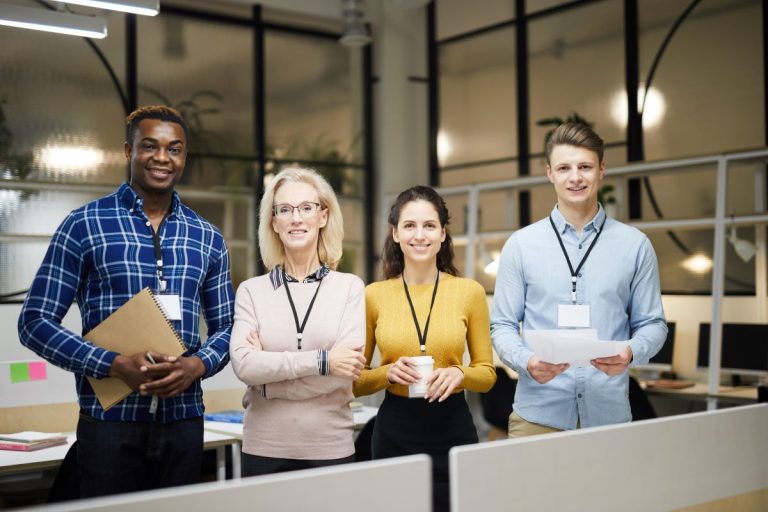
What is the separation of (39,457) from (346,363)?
5.70 ft

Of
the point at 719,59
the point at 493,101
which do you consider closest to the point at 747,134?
the point at 719,59

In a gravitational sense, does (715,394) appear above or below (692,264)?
below

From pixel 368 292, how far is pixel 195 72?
219 inches

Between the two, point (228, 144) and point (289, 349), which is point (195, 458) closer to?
point (289, 349)

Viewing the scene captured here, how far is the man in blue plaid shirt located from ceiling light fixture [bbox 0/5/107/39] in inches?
113

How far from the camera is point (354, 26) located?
7.36 m

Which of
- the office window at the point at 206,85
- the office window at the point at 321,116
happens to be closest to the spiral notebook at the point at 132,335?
the office window at the point at 206,85

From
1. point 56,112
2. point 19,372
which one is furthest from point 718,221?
point 56,112

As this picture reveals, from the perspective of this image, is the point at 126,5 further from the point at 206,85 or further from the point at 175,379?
the point at 206,85

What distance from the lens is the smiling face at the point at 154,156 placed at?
1983mm

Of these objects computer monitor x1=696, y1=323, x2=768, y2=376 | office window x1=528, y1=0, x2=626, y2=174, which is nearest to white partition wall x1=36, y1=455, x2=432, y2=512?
computer monitor x1=696, y1=323, x2=768, y2=376

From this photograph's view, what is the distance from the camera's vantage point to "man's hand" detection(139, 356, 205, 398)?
1.85m

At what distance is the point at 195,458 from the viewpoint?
198 centimetres

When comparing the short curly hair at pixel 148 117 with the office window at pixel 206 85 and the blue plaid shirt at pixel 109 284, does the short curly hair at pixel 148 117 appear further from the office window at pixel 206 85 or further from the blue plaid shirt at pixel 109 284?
the office window at pixel 206 85
